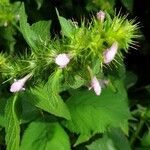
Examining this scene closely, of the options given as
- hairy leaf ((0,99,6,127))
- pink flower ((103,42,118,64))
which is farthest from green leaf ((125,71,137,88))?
pink flower ((103,42,118,64))

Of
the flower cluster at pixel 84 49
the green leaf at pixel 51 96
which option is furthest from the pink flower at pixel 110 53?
the green leaf at pixel 51 96

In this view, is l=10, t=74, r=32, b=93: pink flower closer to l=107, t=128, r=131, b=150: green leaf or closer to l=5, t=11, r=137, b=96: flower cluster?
l=5, t=11, r=137, b=96: flower cluster

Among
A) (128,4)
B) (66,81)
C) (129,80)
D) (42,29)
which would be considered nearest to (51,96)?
(66,81)

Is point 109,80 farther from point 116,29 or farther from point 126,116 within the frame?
point 116,29

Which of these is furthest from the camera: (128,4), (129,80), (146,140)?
(129,80)

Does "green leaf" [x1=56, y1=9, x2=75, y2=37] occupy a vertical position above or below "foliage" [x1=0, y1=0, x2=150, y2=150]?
above

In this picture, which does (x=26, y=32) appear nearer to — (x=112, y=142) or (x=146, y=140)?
(x=112, y=142)
